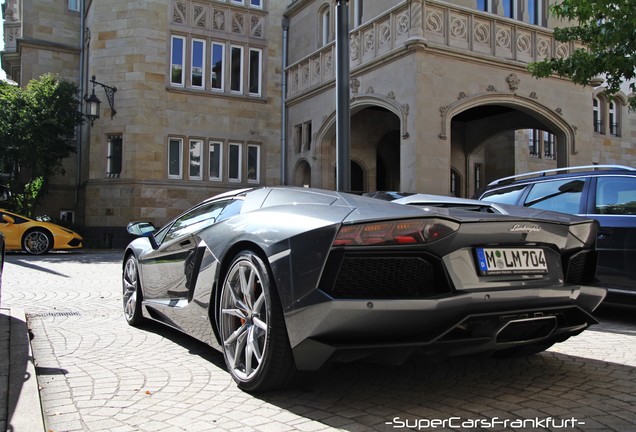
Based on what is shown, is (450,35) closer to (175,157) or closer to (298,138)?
(298,138)

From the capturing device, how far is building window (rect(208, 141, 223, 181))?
22.7 meters

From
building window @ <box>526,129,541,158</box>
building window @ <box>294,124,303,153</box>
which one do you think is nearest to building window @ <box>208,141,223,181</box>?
building window @ <box>294,124,303,153</box>

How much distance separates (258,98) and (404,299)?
2125 centimetres

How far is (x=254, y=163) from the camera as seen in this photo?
23.4 meters

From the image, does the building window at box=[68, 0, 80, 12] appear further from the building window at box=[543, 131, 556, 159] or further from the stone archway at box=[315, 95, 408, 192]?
the building window at box=[543, 131, 556, 159]

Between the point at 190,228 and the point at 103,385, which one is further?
the point at 190,228

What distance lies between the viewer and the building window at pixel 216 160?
74.5 ft

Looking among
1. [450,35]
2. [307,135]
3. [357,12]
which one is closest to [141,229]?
[450,35]

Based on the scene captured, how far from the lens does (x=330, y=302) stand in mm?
2900

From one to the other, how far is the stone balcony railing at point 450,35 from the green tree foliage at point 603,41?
2951mm

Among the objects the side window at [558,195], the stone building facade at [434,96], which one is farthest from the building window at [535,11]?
the side window at [558,195]

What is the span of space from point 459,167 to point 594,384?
58.6ft

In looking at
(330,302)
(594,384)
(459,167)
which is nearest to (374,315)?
(330,302)

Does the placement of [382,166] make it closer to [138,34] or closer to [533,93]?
[533,93]
